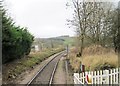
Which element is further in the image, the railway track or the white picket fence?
the railway track

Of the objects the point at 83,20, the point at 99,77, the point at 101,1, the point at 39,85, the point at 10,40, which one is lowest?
the point at 39,85

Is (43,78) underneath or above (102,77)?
underneath

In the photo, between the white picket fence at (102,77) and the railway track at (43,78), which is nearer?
the white picket fence at (102,77)

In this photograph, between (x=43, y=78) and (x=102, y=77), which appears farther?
(x=43, y=78)

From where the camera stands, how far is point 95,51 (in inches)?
974

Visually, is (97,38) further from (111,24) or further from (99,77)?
(99,77)

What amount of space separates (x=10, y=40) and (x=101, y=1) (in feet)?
40.6

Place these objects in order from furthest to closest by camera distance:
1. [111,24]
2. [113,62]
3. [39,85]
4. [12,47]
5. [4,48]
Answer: [111,24], [12,47], [4,48], [39,85], [113,62]

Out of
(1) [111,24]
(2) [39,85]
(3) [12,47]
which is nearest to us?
(2) [39,85]

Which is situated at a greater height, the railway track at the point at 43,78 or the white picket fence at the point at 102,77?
the white picket fence at the point at 102,77

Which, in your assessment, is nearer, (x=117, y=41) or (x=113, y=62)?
(x=113, y=62)

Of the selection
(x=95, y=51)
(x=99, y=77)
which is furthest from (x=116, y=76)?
(x=95, y=51)

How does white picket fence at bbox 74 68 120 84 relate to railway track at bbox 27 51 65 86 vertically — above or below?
above

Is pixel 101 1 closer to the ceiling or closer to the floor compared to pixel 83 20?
closer to the ceiling
